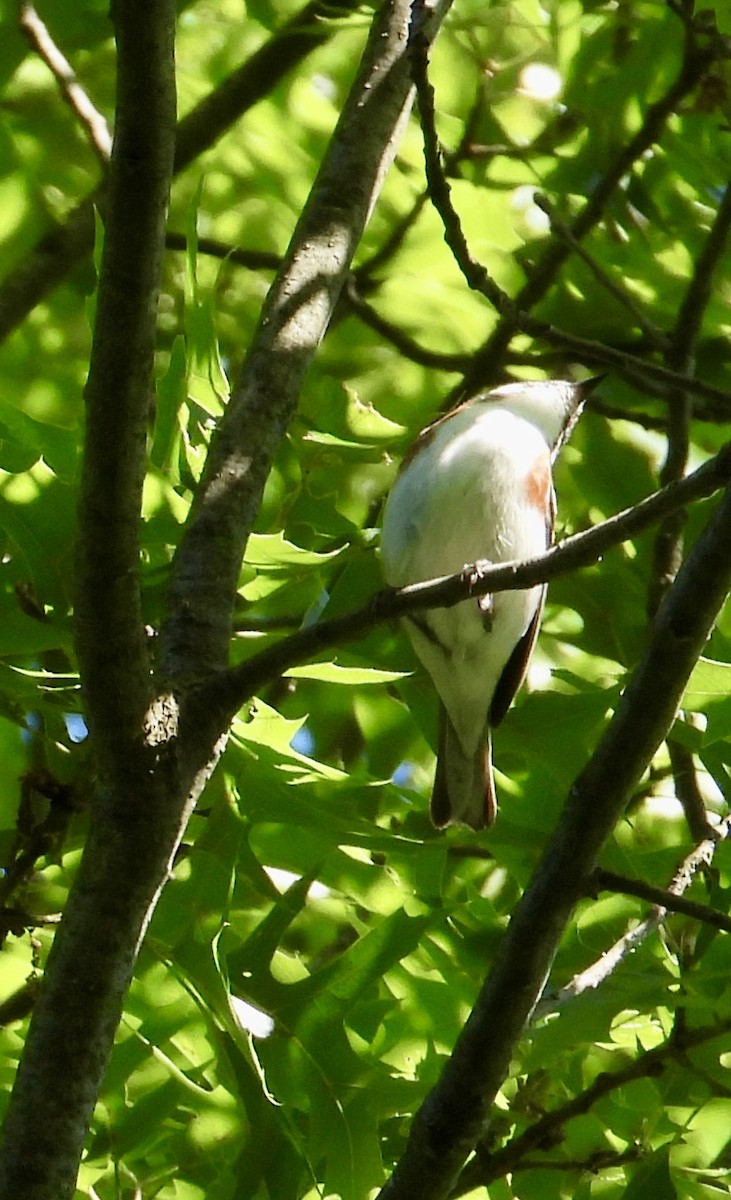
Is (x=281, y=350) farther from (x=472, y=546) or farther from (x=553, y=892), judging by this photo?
(x=553, y=892)

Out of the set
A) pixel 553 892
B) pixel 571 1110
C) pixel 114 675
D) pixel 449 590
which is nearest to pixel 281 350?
pixel 449 590

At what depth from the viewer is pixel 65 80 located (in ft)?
10.1

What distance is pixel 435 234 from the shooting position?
10.4 ft

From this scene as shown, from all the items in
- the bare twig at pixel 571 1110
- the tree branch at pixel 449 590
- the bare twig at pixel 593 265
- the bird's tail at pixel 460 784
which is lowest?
the bare twig at pixel 571 1110

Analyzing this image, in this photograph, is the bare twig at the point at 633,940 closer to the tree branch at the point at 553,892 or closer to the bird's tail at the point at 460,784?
the tree branch at the point at 553,892

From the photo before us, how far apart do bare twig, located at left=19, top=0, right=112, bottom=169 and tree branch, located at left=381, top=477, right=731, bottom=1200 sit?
1.71 metres

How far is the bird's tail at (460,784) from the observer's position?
109 inches

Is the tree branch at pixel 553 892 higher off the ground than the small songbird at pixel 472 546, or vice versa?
the small songbird at pixel 472 546

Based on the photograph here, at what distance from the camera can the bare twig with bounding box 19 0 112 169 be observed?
3.06 metres

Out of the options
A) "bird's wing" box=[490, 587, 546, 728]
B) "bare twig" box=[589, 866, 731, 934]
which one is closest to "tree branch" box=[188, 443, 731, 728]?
"bare twig" box=[589, 866, 731, 934]

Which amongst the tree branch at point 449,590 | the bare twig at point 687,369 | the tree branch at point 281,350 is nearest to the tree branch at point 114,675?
the tree branch at point 449,590

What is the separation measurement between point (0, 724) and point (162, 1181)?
2.77 ft

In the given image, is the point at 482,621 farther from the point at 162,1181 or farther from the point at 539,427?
the point at 162,1181

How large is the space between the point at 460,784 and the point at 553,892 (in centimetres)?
91
